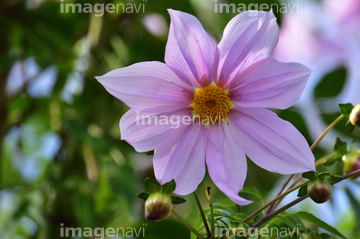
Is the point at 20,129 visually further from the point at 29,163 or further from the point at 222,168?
the point at 222,168

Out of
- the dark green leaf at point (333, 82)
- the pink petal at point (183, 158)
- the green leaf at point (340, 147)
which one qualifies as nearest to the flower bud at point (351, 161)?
the green leaf at point (340, 147)

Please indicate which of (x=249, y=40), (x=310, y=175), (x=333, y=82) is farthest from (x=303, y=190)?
(x=333, y=82)

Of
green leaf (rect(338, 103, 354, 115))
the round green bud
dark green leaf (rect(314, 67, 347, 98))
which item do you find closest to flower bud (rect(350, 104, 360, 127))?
green leaf (rect(338, 103, 354, 115))

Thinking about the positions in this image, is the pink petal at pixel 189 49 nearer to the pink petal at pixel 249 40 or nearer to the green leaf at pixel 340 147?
the pink petal at pixel 249 40

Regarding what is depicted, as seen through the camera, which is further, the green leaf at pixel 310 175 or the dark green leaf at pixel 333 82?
the dark green leaf at pixel 333 82

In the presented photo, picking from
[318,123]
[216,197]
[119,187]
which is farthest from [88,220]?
[318,123]

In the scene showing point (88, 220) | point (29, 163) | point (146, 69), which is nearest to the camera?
point (146, 69)

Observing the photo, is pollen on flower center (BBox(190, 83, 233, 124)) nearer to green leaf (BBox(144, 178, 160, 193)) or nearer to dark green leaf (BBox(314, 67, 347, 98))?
green leaf (BBox(144, 178, 160, 193))
